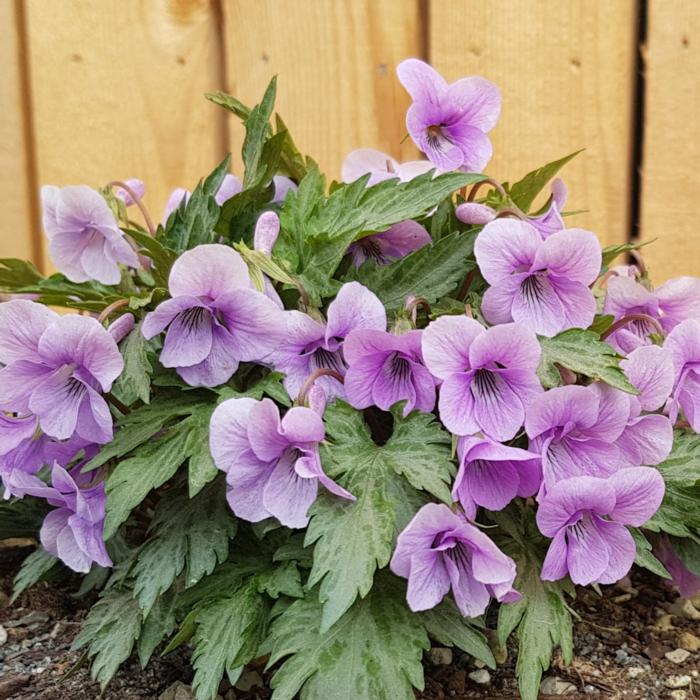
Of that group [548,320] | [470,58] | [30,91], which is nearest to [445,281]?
[548,320]

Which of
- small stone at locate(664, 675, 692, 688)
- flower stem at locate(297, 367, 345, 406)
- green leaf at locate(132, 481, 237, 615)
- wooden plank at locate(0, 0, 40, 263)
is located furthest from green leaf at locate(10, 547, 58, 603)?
wooden plank at locate(0, 0, 40, 263)

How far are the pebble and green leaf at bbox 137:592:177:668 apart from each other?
1.19 ft

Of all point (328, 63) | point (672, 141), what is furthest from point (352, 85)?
point (672, 141)

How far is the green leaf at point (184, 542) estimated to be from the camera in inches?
42.7

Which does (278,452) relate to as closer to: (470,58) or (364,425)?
(364,425)

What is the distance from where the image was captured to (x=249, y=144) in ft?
4.17

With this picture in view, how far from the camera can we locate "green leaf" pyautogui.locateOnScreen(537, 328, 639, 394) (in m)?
1.02

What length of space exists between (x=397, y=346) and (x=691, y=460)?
1.55 ft

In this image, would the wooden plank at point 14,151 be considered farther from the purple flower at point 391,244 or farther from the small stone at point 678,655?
the small stone at point 678,655

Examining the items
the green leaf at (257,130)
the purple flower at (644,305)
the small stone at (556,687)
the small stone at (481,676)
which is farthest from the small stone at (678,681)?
the green leaf at (257,130)

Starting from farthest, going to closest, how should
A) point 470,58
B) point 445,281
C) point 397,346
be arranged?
point 470,58 → point 445,281 → point 397,346

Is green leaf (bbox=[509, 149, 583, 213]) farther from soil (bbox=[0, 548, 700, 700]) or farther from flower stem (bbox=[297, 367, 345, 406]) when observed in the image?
soil (bbox=[0, 548, 700, 700])

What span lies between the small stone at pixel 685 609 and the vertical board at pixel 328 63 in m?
1.19

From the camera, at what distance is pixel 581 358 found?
1.06m
